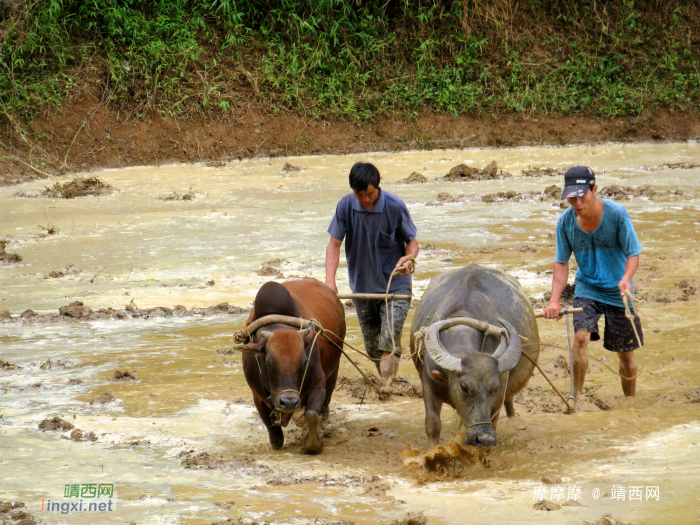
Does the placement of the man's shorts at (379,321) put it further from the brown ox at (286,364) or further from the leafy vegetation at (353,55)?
the leafy vegetation at (353,55)

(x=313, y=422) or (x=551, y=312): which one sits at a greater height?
(x=551, y=312)

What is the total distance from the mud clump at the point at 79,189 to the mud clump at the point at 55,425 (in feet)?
33.4

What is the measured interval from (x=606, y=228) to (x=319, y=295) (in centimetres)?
216

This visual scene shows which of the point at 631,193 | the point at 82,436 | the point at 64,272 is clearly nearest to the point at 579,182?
the point at 82,436

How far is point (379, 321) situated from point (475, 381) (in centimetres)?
217

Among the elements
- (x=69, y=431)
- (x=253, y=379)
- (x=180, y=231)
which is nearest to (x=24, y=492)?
(x=69, y=431)

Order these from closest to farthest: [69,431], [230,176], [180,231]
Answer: [69,431] → [180,231] → [230,176]

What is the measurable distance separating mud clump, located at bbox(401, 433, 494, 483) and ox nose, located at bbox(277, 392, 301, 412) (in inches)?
28.8

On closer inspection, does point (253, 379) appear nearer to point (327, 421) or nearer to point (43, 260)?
point (327, 421)

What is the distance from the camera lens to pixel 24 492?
393 cm

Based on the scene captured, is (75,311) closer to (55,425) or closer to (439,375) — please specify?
(55,425)

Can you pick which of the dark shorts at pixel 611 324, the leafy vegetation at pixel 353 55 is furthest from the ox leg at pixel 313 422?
the leafy vegetation at pixel 353 55

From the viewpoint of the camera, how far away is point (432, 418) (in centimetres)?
491

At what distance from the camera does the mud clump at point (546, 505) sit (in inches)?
145
